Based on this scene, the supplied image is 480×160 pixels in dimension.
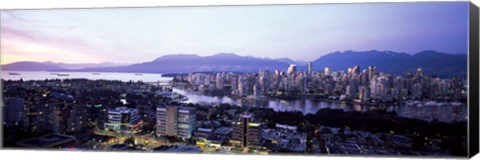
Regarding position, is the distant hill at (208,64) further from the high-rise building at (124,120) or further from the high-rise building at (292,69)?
the high-rise building at (124,120)

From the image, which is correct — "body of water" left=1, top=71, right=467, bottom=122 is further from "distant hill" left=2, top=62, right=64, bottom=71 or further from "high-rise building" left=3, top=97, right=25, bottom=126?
"high-rise building" left=3, top=97, right=25, bottom=126

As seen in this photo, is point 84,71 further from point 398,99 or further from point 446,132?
point 446,132

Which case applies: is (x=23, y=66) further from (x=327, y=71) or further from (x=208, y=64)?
(x=327, y=71)

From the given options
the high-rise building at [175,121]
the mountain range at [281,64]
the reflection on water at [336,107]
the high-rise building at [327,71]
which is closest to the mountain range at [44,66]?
the mountain range at [281,64]

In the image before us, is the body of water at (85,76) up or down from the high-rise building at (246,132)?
up

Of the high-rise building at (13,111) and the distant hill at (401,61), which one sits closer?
the distant hill at (401,61)

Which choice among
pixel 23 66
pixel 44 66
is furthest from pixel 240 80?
pixel 23 66

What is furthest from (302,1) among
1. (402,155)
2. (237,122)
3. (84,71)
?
(84,71)
